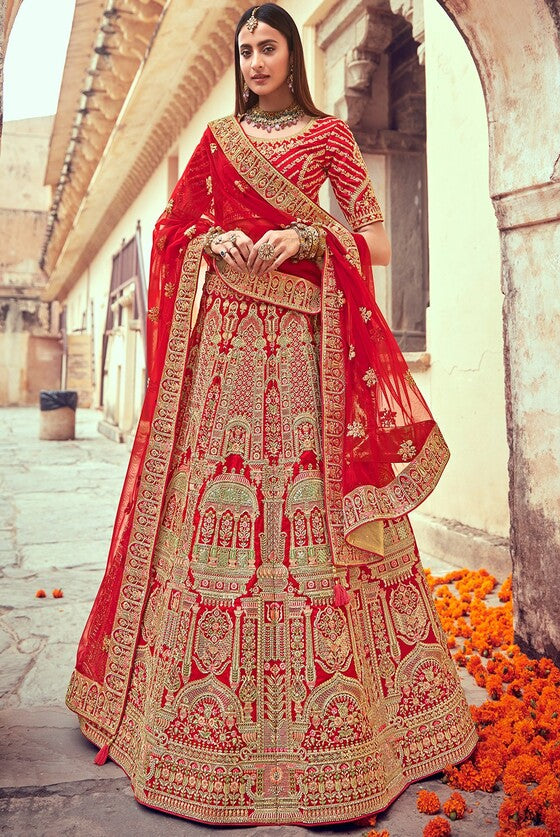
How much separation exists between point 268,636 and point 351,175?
108 cm

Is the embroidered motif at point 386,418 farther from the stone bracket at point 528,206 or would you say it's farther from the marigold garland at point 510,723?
the stone bracket at point 528,206

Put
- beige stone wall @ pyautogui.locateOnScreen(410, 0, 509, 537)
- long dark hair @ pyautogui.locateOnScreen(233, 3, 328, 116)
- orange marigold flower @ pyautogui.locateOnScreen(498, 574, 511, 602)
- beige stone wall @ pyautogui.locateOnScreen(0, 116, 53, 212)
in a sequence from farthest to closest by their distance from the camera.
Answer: beige stone wall @ pyautogui.locateOnScreen(0, 116, 53, 212), beige stone wall @ pyautogui.locateOnScreen(410, 0, 509, 537), orange marigold flower @ pyautogui.locateOnScreen(498, 574, 511, 602), long dark hair @ pyautogui.locateOnScreen(233, 3, 328, 116)

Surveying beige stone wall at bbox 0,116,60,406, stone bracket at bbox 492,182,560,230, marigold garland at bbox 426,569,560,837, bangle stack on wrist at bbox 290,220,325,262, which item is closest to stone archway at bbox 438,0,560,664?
stone bracket at bbox 492,182,560,230

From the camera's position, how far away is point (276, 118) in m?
1.75

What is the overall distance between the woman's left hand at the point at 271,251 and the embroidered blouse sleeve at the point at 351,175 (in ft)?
0.79

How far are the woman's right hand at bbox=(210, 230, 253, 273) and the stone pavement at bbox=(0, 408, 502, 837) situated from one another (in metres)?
1.16

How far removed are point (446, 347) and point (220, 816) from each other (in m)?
2.93

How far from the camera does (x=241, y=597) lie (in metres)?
1.51

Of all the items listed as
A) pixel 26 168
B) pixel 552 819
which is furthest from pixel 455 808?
pixel 26 168

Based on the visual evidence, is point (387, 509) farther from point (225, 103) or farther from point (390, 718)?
point (225, 103)

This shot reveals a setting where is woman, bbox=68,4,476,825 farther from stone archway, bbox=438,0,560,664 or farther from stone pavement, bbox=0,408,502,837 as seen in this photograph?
stone archway, bbox=438,0,560,664

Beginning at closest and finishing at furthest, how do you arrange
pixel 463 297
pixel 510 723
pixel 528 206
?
1. pixel 510 723
2. pixel 528 206
3. pixel 463 297

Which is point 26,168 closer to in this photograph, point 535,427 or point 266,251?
point 535,427

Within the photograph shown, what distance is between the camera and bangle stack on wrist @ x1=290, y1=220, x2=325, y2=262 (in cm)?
161
